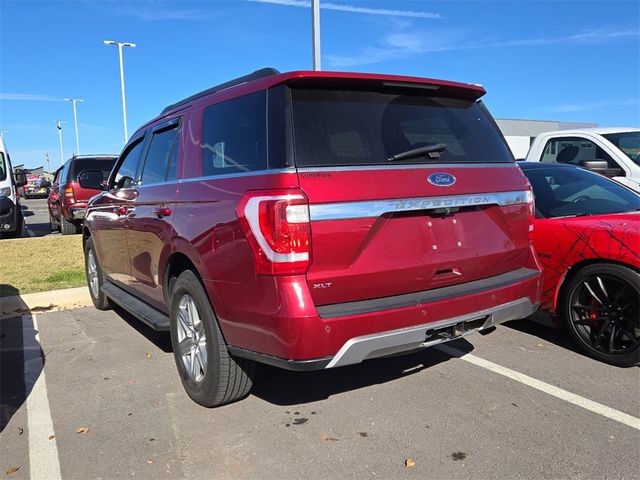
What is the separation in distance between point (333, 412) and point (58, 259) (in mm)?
6801

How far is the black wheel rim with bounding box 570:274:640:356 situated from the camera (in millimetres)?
3928

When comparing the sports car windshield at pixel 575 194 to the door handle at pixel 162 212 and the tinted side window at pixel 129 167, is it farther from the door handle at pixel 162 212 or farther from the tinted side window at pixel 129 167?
the tinted side window at pixel 129 167

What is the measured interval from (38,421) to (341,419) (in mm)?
1971

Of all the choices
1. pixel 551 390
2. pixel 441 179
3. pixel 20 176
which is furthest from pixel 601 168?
pixel 20 176

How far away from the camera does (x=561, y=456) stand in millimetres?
2855

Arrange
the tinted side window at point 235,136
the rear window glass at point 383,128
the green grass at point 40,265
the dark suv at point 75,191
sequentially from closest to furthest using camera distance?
the rear window glass at point 383,128 → the tinted side window at point 235,136 → the green grass at point 40,265 → the dark suv at point 75,191

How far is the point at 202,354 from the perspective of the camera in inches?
138

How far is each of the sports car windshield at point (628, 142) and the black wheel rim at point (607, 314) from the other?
164 inches

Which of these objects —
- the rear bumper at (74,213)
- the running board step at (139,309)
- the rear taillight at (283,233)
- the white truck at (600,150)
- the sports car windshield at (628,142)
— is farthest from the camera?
the rear bumper at (74,213)

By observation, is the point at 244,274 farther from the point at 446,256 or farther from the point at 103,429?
the point at 103,429

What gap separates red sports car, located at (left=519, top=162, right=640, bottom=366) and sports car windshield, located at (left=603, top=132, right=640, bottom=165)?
2980 millimetres

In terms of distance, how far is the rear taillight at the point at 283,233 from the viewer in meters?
2.67

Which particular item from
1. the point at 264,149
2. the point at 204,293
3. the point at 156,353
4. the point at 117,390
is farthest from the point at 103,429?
the point at 264,149

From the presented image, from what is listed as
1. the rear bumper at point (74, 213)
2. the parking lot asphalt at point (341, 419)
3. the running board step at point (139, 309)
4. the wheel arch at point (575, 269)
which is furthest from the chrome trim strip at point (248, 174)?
the rear bumper at point (74, 213)
